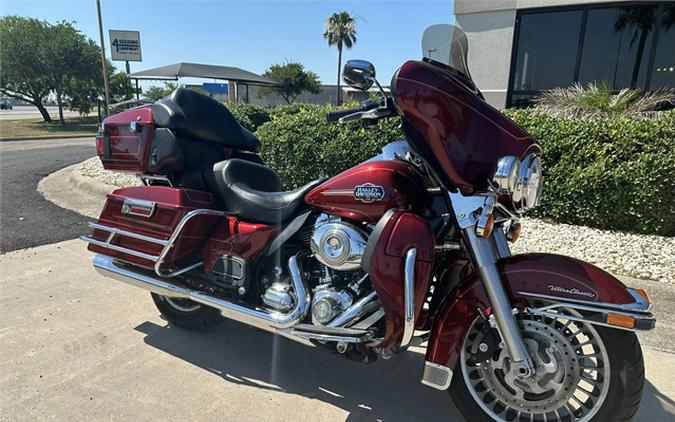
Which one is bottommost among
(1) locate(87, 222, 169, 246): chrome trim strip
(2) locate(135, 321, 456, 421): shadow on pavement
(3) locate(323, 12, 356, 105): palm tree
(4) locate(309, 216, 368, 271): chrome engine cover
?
(2) locate(135, 321, 456, 421): shadow on pavement

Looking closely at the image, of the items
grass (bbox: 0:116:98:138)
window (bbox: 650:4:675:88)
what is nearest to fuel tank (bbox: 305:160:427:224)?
window (bbox: 650:4:675:88)

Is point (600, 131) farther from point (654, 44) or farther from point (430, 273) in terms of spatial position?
point (654, 44)

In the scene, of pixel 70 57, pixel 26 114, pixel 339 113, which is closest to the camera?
pixel 339 113

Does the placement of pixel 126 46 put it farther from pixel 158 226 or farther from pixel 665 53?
pixel 158 226

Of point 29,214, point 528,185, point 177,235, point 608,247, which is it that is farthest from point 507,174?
point 29,214

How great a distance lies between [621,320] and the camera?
1821 mm

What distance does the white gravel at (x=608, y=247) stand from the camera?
430cm

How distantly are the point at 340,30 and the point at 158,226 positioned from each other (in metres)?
50.6

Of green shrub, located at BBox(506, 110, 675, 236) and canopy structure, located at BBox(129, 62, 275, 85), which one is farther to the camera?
canopy structure, located at BBox(129, 62, 275, 85)

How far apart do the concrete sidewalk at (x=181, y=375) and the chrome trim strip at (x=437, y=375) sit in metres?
0.38

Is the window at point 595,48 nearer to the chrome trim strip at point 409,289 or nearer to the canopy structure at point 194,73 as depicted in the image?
the chrome trim strip at point 409,289

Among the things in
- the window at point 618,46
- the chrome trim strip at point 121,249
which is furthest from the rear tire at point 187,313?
the window at point 618,46

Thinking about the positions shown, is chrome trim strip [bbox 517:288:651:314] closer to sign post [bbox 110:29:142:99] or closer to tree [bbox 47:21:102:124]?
sign post [bbox 110:29:142:99]

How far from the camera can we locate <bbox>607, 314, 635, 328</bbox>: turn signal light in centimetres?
181
